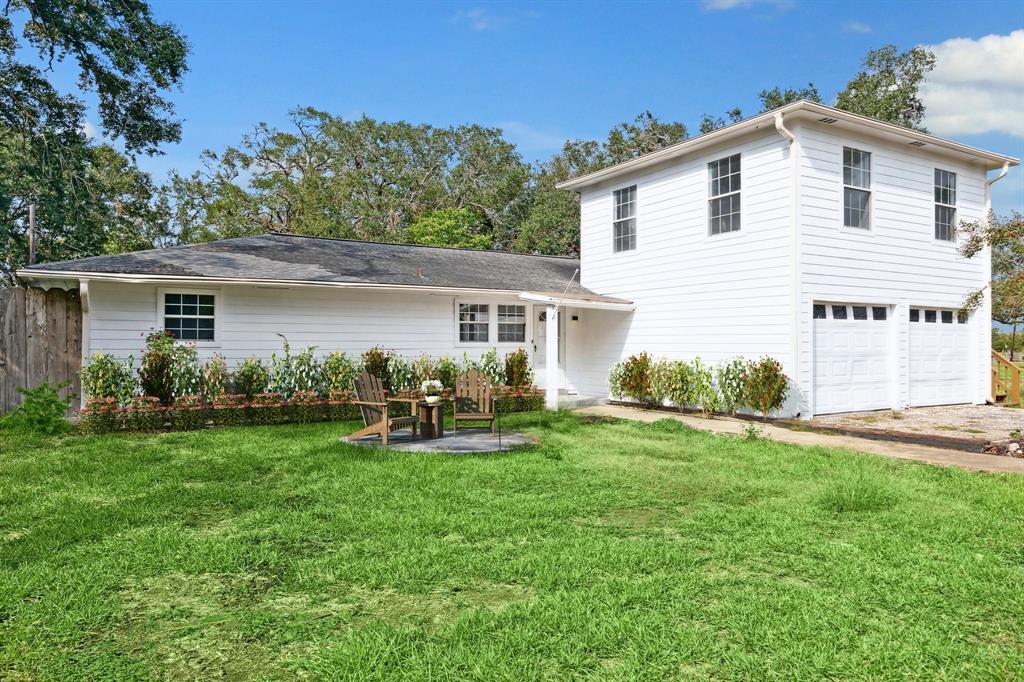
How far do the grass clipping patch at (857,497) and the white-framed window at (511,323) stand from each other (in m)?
9.33

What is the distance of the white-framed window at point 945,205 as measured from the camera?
1311 cm

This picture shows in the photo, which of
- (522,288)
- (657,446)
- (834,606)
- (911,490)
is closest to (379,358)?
(522,288)

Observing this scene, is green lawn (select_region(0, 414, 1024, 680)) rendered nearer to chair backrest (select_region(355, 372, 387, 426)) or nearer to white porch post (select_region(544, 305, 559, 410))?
chair backrest (select_region(355, 372, 387, 426))

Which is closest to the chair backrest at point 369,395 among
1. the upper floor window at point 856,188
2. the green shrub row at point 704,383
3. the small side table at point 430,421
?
the small side table at point 430,421

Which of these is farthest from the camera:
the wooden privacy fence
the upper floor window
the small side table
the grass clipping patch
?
the upper floor window

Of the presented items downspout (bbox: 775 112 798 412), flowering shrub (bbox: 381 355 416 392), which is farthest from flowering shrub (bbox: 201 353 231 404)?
downspout (bbox: 775 112 798 412)

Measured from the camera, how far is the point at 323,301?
12.4 meters

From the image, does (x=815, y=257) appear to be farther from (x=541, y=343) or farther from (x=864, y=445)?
(x=541, y=343)

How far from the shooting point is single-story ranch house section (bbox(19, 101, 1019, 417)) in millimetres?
10953

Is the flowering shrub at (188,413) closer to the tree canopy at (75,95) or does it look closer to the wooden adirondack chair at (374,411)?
the wooden adirondack chair at (374,411)

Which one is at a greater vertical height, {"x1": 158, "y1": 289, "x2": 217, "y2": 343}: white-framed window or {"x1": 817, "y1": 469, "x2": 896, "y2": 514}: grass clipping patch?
{"x1": 158, "y1": 289, "x2": 217, "y2": 343}: white-framed window

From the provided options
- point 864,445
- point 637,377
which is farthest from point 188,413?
point 864,445

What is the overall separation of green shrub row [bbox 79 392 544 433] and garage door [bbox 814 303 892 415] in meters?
7.21

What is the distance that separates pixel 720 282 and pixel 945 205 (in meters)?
5.65
